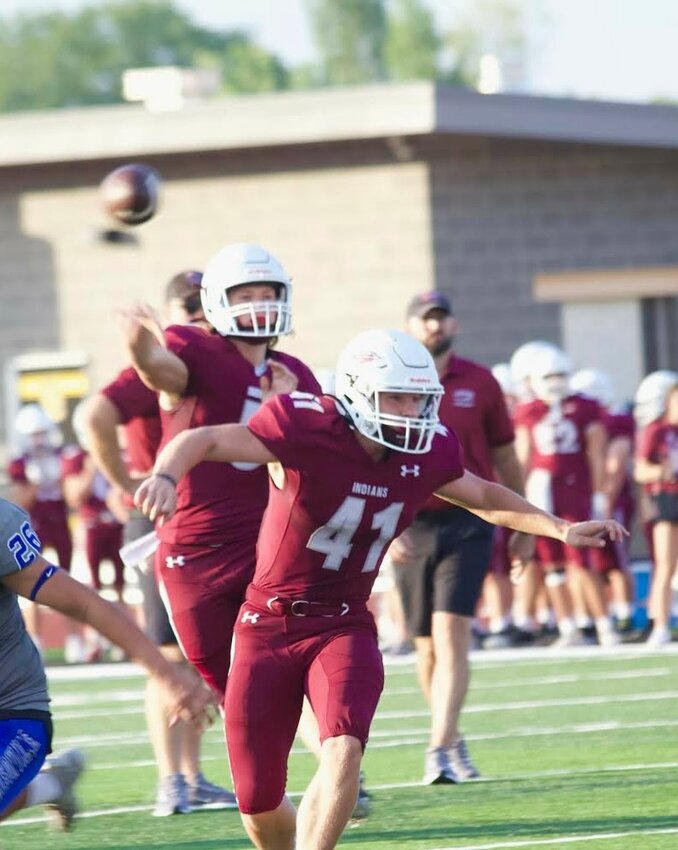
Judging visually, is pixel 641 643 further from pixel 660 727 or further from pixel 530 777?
pixel 530 777

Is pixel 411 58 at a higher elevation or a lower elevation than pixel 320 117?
higher

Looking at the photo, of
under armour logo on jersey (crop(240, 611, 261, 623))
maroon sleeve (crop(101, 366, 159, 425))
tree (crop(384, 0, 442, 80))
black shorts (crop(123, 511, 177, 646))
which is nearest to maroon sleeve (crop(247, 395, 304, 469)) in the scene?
under armour logo on jersey (crop(240, 611, 261, 623))

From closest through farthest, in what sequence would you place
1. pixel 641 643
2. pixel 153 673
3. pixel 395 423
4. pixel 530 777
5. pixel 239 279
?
pixel 153 673, pixel 395 423, pixel 239 279, pixel 530 777, pixel 641 643

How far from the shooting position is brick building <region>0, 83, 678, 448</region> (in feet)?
64.2

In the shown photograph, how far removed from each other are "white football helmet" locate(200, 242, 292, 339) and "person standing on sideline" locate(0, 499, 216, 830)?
1824 mm

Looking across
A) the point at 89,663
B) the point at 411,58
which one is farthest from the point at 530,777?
the point at 411,58

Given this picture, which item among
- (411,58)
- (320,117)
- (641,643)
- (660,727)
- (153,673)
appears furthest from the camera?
(411,58)

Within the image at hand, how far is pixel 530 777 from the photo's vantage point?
8.74 m

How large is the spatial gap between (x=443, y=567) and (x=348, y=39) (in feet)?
297

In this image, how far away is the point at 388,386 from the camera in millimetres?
5938

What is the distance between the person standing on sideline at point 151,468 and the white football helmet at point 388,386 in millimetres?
1917

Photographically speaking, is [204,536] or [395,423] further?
[204,536]

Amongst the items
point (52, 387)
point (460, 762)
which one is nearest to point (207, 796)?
point (460, 762)

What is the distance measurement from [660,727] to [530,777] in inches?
66.2
